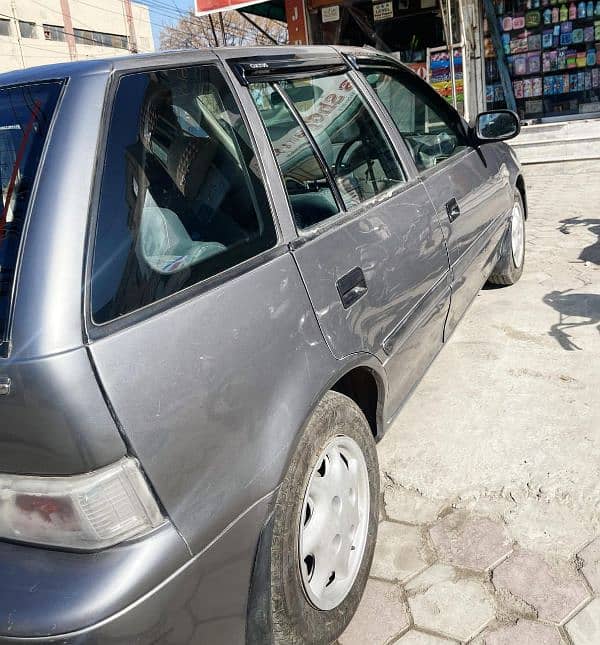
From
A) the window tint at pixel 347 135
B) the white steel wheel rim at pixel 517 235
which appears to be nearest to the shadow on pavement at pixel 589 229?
the white steel wheel rim at pixel 517 235

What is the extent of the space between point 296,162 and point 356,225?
1.03 ft

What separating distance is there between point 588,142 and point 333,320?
28.3 feet

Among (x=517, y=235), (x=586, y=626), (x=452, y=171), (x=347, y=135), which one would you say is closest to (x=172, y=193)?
(x=347, y=135)

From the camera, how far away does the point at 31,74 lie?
1695 millimetres

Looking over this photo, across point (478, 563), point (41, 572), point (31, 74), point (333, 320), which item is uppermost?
point (31, 74)

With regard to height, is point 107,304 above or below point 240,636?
above

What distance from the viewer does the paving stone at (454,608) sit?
1.99m

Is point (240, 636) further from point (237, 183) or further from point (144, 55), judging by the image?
point (144, 55)

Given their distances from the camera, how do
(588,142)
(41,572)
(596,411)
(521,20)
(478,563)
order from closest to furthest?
(41,572)
(478,563)
(596,411)
(588,142)
(521,20)

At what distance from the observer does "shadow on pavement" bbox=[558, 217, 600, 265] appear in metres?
5.26

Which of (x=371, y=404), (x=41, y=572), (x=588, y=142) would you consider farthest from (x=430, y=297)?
(x=588, y=142)

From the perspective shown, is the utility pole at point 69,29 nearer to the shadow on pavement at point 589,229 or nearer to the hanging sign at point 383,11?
the hanging sign at point 383,11

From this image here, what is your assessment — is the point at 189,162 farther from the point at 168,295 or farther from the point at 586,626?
the point at 586,626

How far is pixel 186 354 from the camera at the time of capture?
143 centimetres
